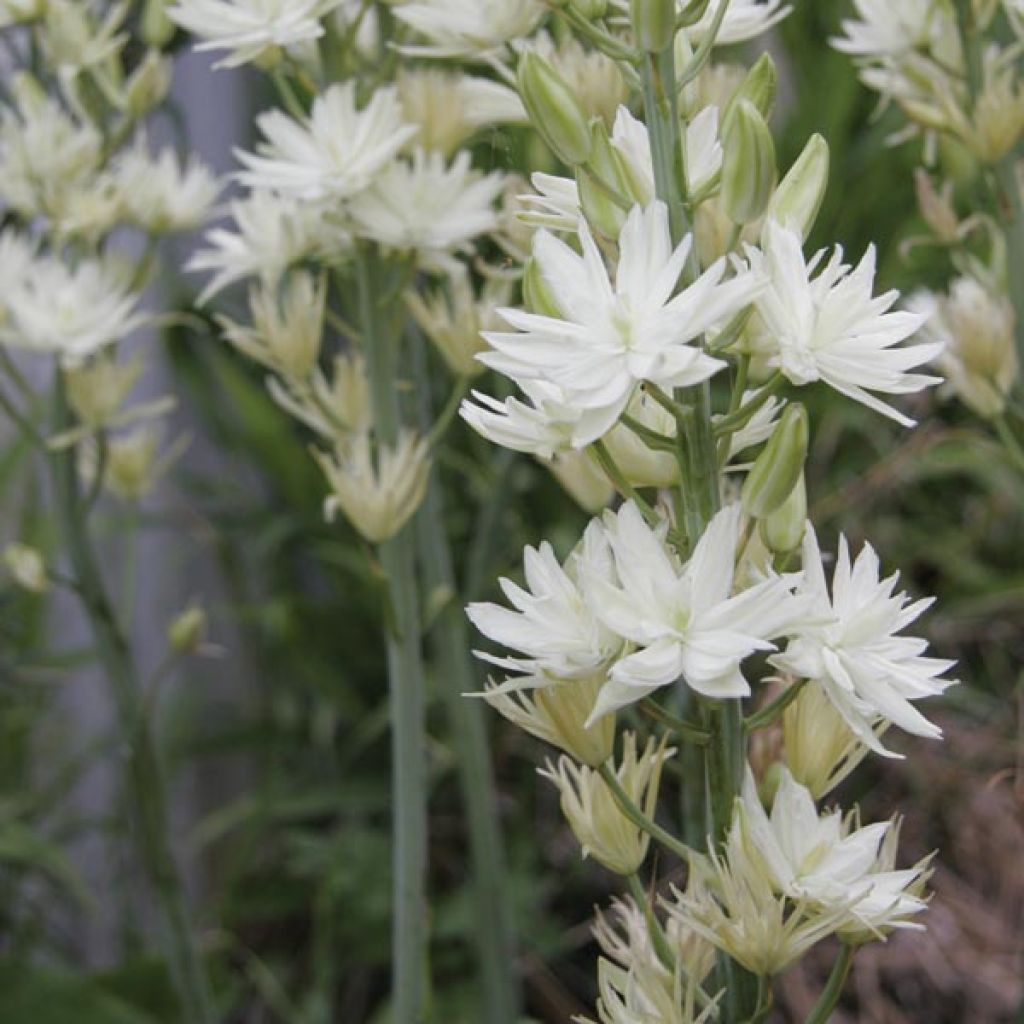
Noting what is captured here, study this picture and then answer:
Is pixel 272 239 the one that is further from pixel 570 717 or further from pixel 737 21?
pixel 570 717

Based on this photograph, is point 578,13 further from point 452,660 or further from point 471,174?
point 452,660

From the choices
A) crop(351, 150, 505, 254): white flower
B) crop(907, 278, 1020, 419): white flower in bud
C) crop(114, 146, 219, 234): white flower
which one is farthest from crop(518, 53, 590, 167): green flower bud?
crop(114, 146, 219, 234): white flower

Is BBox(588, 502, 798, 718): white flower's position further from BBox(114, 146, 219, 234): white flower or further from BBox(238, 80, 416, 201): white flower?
BBox(114, 146, 219, 234): white flower

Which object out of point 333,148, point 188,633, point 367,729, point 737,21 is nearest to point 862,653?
point 737,21

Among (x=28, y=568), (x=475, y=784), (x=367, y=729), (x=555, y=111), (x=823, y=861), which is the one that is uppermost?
(x=555, y=111)

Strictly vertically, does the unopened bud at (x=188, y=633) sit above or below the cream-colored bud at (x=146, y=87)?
below

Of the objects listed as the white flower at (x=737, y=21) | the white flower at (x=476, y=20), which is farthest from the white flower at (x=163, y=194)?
the white flower at (x=737, y=21)

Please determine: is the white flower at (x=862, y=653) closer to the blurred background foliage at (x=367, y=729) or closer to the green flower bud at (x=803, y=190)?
the green flower bud at (x=803, y=190)

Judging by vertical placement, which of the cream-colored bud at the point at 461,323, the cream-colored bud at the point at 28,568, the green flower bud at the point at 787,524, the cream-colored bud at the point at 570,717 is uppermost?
the green flower bud at the point at 787,524
